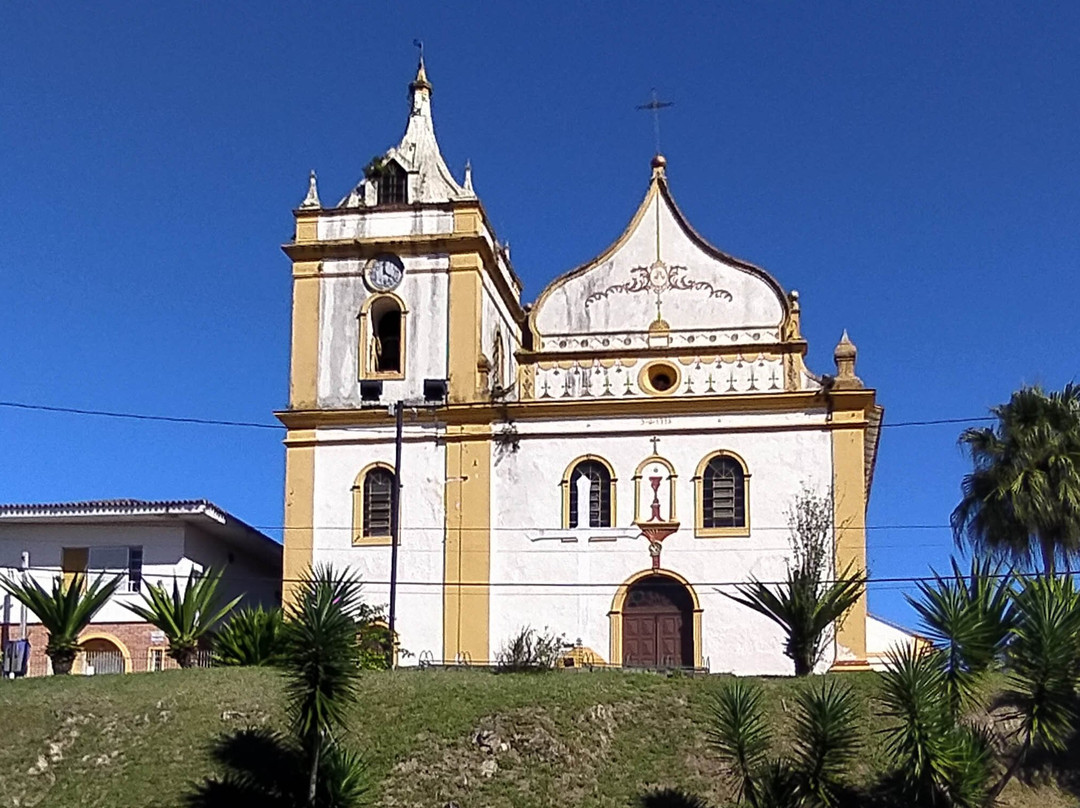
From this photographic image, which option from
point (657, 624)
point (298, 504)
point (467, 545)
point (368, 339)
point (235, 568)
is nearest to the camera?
point (657, 624)

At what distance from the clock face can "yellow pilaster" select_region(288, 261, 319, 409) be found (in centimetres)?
137

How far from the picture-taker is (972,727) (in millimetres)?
23281

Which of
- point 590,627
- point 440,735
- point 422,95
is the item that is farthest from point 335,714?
point 422,95

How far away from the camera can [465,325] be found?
3806cm

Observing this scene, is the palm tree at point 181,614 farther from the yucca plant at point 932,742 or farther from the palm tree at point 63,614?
the yucca plant at point 932,742

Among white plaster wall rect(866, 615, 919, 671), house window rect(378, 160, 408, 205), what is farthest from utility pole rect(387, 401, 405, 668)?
white plaster wall rect(866, 615, 919, 671)

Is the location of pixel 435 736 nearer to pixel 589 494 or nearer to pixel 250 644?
pixel 250 644

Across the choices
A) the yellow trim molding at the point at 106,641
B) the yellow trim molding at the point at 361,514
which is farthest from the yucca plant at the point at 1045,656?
the yellow trim molding at the point at 106,641

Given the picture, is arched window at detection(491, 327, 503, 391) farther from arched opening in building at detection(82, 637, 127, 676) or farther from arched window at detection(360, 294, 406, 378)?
arched opening in building at detection(82, 637, 127, 676)

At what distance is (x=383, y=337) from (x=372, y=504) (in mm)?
4511

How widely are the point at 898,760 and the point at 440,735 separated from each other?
23.7 ft

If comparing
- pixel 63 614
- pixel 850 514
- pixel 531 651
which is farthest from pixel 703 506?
pixel 63 614

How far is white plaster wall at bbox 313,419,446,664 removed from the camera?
Answer: 3656 centimetres

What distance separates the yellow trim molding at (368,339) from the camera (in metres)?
38.2
